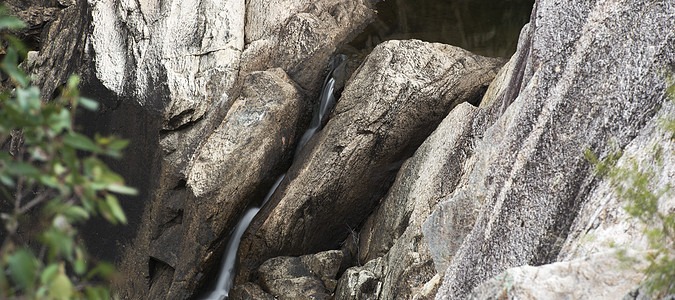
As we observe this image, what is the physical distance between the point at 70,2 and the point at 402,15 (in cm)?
831

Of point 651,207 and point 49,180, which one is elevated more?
point 651,207

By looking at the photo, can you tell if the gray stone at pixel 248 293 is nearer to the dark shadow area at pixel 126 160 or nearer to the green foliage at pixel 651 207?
the dark shadow area at pixel 126 160

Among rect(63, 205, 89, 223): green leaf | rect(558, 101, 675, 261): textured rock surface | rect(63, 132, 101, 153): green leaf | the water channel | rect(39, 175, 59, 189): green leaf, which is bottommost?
rect(63, 205, 89, 223): green leaf

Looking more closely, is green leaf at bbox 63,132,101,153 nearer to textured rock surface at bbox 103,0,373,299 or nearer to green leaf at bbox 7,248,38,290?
green leaf at bbox 7,248,38,290

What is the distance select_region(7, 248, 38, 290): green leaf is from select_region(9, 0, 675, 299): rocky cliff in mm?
4775

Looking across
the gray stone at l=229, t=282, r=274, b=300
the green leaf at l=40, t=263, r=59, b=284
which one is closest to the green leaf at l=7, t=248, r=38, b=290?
the green leaf at l=40, t=263, r=59, b=284

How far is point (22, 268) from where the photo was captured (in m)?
1.75

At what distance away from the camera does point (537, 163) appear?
520 centimetres

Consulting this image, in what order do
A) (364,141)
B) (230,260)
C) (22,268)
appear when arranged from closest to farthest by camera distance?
(22,268)
(364,141)
(230,260)

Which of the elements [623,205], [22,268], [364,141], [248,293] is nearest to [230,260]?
[248,293]

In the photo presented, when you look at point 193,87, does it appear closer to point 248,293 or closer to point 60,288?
point 248,293

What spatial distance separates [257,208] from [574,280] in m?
8.29

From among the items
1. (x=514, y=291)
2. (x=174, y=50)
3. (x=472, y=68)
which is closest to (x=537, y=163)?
(x=514, y=291)

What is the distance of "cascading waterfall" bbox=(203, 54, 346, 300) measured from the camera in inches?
440
